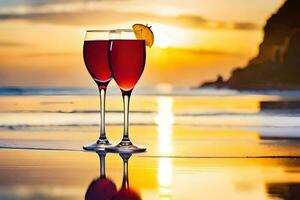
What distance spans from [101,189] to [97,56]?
555mm

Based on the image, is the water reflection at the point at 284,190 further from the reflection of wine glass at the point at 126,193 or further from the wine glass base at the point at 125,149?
the wine glass base at the point at 125,149

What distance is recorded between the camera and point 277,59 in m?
4.77

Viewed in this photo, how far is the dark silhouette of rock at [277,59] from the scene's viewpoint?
14.3ft

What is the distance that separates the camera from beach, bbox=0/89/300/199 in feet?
Result: 3.02

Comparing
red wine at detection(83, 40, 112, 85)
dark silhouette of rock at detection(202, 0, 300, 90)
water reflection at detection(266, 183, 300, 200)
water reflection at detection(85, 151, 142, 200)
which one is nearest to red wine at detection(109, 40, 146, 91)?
red wine at detection(83, 40, 112, 85)

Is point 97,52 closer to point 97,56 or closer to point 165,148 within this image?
point 97,56

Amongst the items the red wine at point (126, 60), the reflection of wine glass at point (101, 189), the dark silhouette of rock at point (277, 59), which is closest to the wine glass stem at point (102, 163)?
the reflection of wine glass at point (101, 189)

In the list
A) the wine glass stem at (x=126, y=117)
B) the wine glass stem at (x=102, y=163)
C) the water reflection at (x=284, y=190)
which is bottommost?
the wine glass stem at (x=102, y=163)

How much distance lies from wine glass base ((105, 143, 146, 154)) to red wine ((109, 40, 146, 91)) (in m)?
0.10

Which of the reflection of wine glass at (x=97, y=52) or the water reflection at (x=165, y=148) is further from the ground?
the reflection of wine glass at (x=97, y=52)

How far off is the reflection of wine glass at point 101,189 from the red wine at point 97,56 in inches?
17.1

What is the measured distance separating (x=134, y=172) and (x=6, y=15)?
280 centimetres

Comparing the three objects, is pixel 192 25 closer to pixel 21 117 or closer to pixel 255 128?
pixel 21 117

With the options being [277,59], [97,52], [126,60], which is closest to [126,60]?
[126,60]
